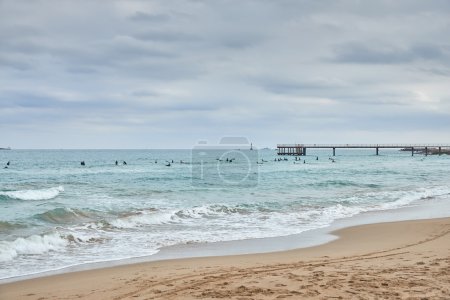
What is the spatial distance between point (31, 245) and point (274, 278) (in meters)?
6.95

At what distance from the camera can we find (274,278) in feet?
25.9

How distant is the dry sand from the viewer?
276 inches

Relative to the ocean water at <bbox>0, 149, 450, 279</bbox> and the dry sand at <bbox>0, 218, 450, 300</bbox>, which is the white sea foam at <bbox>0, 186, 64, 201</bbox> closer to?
the ocean water at <bbox>0, 149, 450, 279</bbox>

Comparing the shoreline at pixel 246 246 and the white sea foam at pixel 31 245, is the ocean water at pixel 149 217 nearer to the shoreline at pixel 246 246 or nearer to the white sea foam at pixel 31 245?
the white sea foam at pixel 31 245

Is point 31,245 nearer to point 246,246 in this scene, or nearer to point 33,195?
point 246,246

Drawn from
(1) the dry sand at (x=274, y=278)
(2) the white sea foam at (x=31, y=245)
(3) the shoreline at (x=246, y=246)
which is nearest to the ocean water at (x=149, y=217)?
(2) the white sea foam at (x=31, y=245)

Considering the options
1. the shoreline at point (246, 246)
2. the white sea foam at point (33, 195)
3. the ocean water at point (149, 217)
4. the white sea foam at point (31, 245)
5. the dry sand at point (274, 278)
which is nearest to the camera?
the dry sand at point (274, 278)

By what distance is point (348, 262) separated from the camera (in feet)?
31.2

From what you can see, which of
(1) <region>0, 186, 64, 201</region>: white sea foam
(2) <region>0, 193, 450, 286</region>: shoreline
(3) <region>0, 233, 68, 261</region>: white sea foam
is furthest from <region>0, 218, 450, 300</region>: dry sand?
(1) <region>0, 186, 64, 201</region>: white sea foam

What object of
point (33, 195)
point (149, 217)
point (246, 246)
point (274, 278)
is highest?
point (274, 278)

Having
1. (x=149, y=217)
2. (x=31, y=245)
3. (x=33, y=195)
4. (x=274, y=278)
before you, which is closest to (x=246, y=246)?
(x=274, y=278)

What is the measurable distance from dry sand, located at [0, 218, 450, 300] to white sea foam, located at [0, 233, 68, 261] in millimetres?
2556

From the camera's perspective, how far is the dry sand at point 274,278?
701 cm

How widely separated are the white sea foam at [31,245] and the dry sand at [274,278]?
8.39 feet
